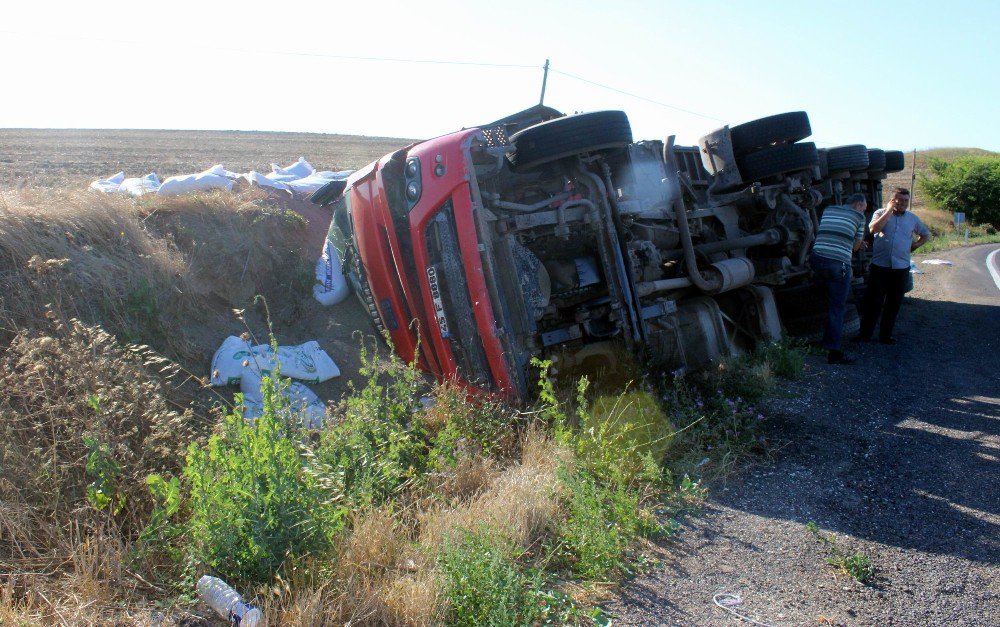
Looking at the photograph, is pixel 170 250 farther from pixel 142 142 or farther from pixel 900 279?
pixel 142 142

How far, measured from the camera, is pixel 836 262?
23.5 feet

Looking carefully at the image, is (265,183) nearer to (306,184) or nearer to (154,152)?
(306,184)

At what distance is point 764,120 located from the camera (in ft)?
23.7

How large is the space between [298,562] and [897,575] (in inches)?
95.6

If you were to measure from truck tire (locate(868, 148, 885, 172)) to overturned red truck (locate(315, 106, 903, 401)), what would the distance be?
4.90m

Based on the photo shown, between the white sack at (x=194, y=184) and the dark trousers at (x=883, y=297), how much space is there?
697cm

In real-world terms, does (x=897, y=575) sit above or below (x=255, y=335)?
below

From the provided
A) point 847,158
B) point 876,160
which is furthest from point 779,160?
point 876,160

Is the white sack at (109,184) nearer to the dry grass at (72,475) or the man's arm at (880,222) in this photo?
the dry grass at (72,475)

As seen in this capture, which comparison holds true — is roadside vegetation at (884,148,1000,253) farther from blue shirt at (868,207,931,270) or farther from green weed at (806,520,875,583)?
green weed at (806,520,875,583)

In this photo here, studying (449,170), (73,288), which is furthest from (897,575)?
(73,288)

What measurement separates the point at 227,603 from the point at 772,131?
6.38 metres

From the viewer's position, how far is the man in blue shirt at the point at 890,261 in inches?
314

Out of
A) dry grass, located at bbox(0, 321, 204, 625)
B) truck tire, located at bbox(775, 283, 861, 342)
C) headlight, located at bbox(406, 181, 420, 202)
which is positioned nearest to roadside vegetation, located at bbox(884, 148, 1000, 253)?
truck tire, located at bbox(775, 283, 861, 342)
